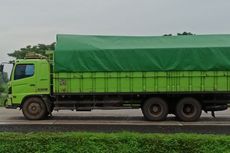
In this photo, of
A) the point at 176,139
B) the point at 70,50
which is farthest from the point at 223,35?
the point at 176,139

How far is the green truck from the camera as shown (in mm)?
18984

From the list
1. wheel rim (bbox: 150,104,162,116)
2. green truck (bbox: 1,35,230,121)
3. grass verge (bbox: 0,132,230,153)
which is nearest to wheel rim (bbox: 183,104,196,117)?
green truck (bbox: 1,35,230,121)

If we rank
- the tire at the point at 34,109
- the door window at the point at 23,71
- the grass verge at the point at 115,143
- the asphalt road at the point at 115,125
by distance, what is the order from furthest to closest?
the door window at the point at 23,71 < the tire at the point at 34,109 < the asphalt road at the point at 115,125 < the grass verge at the point at 115,143

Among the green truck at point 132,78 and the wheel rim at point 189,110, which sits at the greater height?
the green truck at point 132,78

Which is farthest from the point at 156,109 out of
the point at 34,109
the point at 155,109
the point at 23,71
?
the point at 23,71

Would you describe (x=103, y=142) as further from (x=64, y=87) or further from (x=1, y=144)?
(x=64, y=87)

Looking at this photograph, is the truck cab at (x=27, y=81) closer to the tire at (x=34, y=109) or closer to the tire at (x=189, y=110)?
the tire at (x=34, y=109)

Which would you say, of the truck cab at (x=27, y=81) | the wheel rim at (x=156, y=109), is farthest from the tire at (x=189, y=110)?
the truck cab at (x=27, y=81)

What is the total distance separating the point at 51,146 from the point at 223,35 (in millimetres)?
13148

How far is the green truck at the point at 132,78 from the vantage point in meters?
19.0

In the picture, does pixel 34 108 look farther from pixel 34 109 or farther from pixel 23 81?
pixel 23 81

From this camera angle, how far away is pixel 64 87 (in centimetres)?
1931

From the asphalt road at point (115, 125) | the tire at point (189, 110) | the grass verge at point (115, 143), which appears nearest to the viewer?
the grass verge at point (115, 143)

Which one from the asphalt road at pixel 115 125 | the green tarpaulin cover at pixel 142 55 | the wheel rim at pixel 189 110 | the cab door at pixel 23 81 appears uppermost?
the green tarpaulin cover at pixel 142 55
